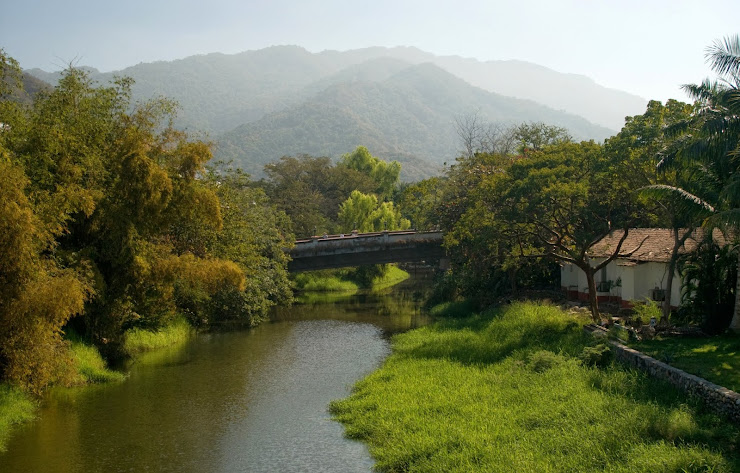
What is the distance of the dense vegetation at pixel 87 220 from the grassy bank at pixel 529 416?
7.73 metres

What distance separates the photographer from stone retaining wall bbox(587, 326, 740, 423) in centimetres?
1297

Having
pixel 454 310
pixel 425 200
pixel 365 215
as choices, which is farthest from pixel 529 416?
pixel 365 215

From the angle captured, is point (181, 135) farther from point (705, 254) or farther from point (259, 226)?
point (705, 254)

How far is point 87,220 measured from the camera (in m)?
21.5

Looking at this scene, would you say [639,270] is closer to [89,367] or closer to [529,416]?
[529,416]

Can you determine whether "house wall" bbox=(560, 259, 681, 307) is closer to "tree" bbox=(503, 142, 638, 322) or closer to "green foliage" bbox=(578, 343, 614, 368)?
"tree" bbox=(503, 142, 638, 322)

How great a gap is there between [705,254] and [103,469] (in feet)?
61.6

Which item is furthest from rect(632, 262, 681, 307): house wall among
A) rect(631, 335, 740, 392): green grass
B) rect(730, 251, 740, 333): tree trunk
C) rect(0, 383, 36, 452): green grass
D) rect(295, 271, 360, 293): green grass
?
rect(295, 271, 360, 293): green grass

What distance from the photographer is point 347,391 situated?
20641 millimetres

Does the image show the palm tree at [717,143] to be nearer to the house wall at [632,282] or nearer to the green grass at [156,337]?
the house wall at [632,282]

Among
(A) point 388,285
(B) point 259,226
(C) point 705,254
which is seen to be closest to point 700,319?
(C) point 705,254

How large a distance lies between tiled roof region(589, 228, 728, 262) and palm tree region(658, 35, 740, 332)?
500 centimetres

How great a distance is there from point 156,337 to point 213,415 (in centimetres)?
1113

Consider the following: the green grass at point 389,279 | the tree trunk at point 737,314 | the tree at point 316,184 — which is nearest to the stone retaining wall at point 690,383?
the tree trunk at point 737,314
